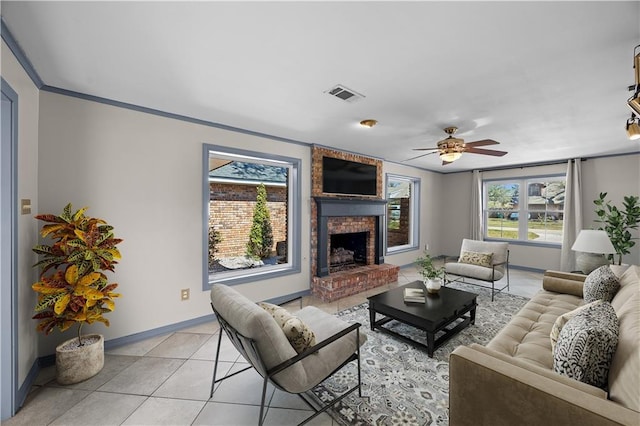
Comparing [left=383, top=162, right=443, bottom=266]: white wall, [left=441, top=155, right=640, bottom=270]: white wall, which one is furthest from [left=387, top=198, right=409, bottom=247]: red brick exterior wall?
[left=441, top=155, right=640, bottom=270]: white wall

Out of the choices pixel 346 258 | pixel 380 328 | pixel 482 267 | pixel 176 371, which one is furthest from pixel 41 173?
pixel 482 267

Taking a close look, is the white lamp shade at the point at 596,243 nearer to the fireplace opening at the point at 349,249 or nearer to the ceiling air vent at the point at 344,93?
the fireplace opening at the point at 349,249

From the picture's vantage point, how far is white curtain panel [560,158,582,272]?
4844mm

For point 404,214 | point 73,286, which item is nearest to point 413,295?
point 73,286

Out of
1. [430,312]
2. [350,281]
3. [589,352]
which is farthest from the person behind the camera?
[350,281]

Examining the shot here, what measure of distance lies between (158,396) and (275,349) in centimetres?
117

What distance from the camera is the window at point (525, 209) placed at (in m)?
5.36

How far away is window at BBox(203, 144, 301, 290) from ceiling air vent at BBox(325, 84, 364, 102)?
1.53 meters

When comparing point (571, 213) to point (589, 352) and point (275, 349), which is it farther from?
point (275, 349)

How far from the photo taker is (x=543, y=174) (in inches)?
209

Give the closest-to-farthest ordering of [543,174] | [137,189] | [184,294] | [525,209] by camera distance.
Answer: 1. [137,189]
2. [184,294]
3. [543,174]
4. [525,209]

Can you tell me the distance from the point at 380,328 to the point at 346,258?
7.29 feet

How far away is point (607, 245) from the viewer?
3160 mm

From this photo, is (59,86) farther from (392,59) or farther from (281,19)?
(392,59)
